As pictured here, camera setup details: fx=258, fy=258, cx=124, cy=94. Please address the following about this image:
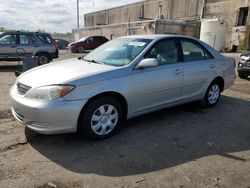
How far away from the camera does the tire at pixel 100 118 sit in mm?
3648

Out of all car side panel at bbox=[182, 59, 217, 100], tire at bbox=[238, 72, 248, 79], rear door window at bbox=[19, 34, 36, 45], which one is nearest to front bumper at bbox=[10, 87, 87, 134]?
car side panel at bbox=[182, 59, 217, 100]

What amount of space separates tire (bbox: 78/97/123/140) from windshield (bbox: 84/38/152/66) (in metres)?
0.73

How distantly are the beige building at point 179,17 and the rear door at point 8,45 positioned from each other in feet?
46.7

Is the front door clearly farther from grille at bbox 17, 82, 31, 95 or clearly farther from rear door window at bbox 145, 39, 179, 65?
grille at bbox 17, 82, 31, 95

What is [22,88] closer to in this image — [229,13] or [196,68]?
[196,68]

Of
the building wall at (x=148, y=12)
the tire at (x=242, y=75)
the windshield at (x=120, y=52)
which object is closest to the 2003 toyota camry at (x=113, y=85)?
the windshield at (x=120, y=52)

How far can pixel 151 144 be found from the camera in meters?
3.83

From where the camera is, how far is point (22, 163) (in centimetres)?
323

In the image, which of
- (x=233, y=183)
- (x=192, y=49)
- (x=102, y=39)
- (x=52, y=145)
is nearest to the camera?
(x=233, y=183)

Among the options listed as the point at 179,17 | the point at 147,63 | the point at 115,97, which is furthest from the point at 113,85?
the point at 179,17

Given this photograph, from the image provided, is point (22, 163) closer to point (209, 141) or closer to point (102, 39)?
point (209, 141)

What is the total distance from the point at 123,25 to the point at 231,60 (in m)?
24.4

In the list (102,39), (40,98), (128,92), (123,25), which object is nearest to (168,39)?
(128,92)

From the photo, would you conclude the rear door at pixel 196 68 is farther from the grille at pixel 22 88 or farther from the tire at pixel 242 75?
the tire at pixel 242 75
